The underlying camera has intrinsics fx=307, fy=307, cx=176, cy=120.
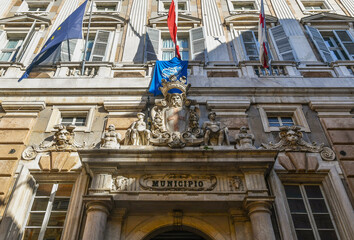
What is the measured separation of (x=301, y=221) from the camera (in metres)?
8.00

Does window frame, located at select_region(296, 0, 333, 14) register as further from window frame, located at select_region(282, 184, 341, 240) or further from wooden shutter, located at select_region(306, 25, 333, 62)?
window frame, located at select_region(282, 184, 341, 240)

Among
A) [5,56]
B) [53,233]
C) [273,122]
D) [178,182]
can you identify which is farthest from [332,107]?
[5,56]

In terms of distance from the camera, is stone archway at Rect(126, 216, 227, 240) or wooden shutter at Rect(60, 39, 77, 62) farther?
wooden shutter at Rect(60, 39, 77, 62)

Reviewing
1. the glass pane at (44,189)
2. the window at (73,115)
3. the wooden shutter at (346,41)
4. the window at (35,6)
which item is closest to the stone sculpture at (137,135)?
the window at (73,115)

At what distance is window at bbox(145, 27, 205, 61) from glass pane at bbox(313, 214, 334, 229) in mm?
7375

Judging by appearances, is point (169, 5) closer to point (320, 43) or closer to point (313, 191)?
point (320, 43)

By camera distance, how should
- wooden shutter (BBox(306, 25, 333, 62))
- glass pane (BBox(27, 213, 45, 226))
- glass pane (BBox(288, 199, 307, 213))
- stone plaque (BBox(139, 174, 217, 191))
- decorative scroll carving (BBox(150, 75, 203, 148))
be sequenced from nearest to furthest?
stone plaque (BBox(139, 174, 217, 191))
glass pane (BBox(27, 213, 45, 226))
glass pane (BBox(288, 199, 307, 213))
decorative scroll carving (BBox(150, 75, 203, 148))
wooden shutter (BBox(306, 25, 333, 62))

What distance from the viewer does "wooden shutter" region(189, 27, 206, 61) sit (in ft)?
42.3

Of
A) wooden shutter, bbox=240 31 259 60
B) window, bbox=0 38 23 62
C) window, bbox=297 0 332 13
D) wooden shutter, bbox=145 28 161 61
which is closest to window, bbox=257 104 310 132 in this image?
wooden shutter, bbox=240 31 259 60

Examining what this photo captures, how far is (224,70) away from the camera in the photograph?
1177 cm

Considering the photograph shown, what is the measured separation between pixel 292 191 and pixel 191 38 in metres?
8.11

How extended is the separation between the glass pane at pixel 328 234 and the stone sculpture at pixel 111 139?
5801mm

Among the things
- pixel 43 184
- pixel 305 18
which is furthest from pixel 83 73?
pixel 305 18

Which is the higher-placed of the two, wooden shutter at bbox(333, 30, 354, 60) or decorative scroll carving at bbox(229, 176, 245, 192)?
wooden shutter at bbox(333, 30, 354, 60)
